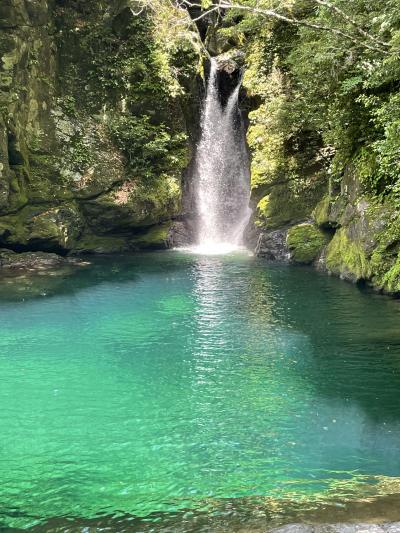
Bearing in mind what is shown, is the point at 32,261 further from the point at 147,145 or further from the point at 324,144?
the point at 324,144

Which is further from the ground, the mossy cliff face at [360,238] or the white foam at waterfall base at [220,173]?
the white foam at waterfall base at [220,173]

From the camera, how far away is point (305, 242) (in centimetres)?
2031

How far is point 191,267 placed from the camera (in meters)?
20.1

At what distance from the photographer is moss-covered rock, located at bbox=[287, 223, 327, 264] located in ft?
65.5

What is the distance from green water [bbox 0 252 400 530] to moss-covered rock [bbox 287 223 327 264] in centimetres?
427

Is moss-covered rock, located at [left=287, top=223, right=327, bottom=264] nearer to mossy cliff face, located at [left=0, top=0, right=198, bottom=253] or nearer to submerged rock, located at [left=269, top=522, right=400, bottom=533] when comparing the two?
mossy cliff face, located at [left=0, top=0, right=198, bottom=253]

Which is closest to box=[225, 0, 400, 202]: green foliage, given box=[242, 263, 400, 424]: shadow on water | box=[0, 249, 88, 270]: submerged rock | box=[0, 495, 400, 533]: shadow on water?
box=[242, 263, 400, 424]: shadow on water

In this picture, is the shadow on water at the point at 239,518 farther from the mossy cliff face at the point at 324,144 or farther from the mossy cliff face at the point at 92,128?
the mossy cliff face at the point at 92,128

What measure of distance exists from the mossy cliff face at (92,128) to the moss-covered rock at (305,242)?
6998 mm

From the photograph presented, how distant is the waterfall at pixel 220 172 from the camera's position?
26.2 m

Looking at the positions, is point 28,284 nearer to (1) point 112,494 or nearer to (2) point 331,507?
(1) point 112,494

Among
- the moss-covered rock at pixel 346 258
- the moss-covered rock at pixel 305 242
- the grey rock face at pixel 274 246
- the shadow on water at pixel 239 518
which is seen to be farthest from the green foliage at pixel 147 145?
the shadow on water at pixel 239 518

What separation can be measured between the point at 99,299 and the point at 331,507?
451 inches

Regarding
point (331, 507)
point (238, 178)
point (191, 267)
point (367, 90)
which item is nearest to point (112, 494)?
point (331, 507)
